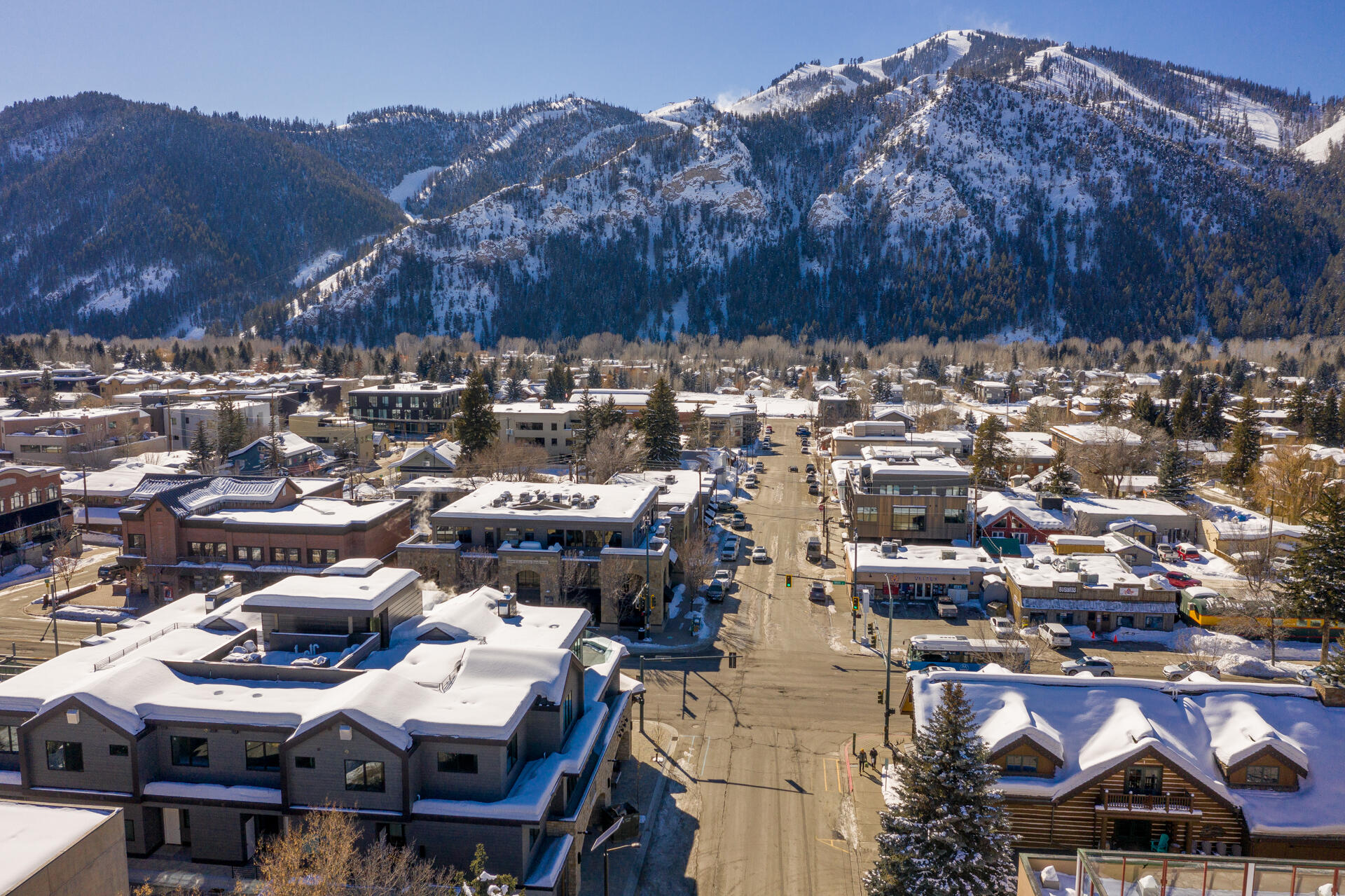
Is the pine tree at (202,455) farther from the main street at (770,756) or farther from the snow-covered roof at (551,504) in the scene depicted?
the main street at (770,756)

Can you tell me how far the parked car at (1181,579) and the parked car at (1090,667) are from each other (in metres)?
12.7

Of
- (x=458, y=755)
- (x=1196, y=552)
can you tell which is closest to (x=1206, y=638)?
(x=1196, y=552)

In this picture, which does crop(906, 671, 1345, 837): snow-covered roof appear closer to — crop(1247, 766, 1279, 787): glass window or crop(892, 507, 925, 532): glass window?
crop(1247, 766, 1279, 787): glass window

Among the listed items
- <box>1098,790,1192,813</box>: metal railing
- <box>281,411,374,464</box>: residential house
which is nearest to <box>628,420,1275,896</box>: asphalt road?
<box>1098,790,1192,813</box>: metal railing

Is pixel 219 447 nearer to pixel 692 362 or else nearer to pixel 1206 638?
pixel 1206 638

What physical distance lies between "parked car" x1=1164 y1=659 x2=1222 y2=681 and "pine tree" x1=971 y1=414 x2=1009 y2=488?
102 ft

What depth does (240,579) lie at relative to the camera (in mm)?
43000

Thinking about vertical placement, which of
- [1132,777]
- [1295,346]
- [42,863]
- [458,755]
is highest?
[1295,346]

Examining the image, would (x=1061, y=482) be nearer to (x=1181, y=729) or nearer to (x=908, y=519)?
(x=908, y=519)

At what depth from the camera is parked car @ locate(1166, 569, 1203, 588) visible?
47.6 metres

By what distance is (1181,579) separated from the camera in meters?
48.4

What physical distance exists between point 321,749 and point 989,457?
208ft

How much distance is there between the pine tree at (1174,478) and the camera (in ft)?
216

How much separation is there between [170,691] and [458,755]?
8.84 m
